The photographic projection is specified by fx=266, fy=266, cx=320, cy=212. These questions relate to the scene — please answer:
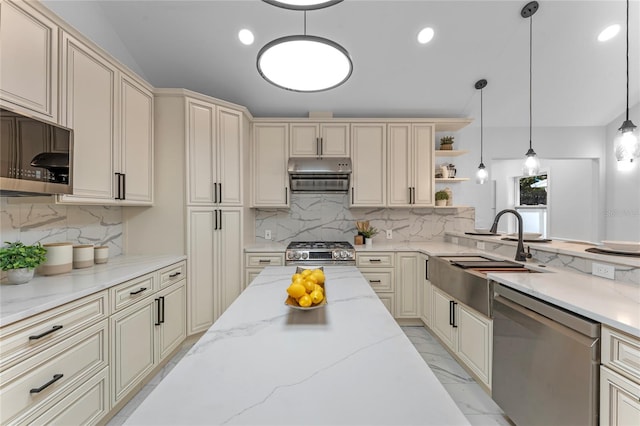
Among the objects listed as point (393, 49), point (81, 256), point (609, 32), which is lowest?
point (81, 256)

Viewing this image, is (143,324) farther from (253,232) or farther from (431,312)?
(431,312)

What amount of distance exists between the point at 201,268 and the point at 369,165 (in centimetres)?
232

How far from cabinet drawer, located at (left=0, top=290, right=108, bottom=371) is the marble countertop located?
4cm

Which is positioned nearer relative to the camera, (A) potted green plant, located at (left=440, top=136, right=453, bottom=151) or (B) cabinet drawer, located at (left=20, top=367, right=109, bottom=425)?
(B) cabinet drawer, located at (left=20, top=367, right=109, bottom=425)

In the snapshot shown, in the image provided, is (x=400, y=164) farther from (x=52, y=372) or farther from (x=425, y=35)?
(x=52, y=372)

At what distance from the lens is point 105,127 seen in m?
2.11

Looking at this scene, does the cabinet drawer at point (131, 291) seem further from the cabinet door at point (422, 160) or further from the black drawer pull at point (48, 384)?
the cabinet door at point (422, 160)

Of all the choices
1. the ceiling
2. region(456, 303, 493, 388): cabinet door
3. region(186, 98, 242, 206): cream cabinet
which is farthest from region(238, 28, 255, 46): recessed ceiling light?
region(456, 303, 493, 388): cabinet door

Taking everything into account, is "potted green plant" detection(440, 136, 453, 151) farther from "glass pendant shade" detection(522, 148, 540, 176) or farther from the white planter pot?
the white planter pot

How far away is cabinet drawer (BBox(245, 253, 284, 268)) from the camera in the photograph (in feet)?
10.0

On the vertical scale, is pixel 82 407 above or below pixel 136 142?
below

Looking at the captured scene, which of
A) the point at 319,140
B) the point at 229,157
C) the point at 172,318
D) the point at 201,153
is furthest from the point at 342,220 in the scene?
the point at 172,318

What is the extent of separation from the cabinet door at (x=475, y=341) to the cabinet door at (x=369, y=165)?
162 centimetres

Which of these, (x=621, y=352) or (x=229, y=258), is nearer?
(x=621, y=352)
